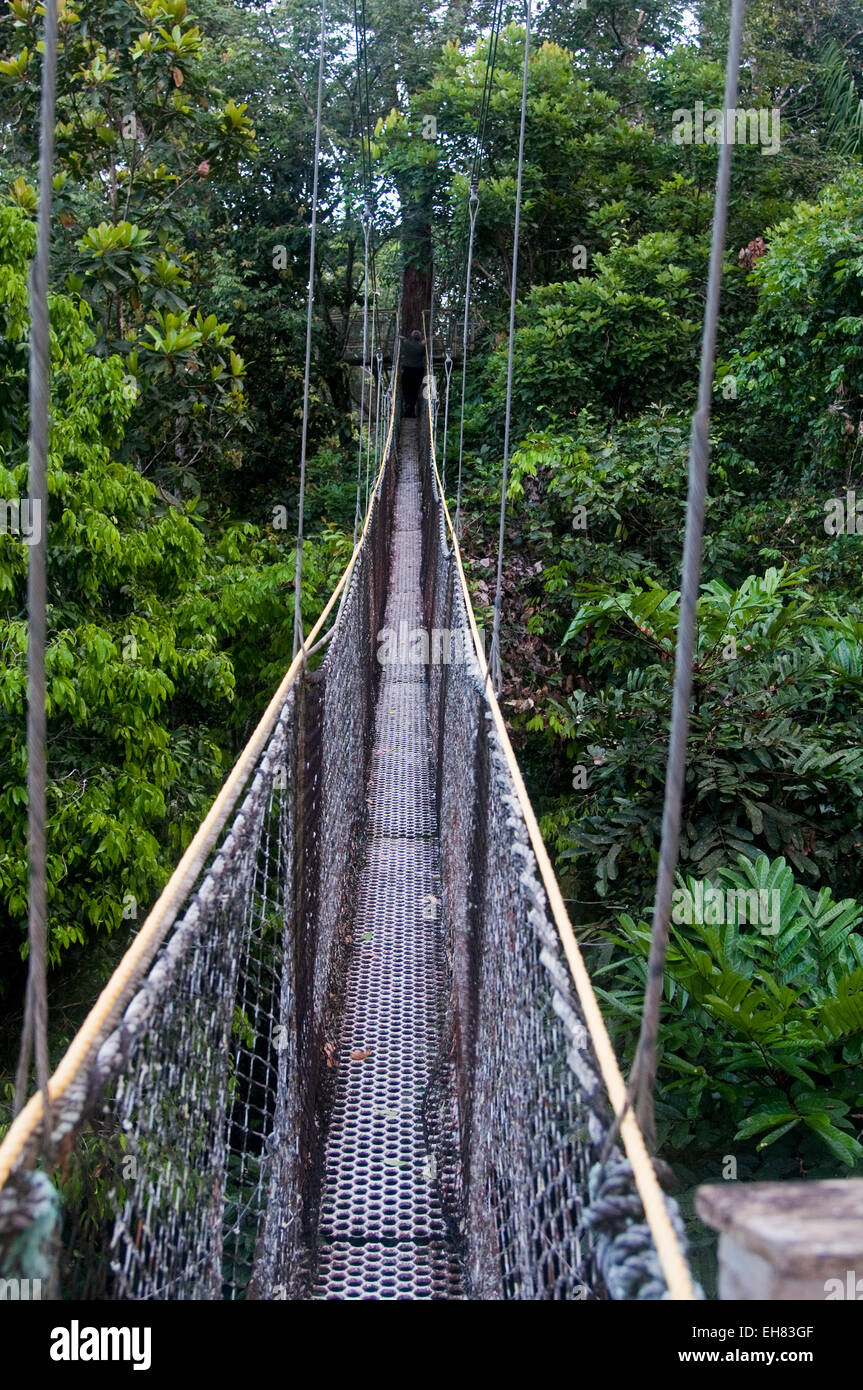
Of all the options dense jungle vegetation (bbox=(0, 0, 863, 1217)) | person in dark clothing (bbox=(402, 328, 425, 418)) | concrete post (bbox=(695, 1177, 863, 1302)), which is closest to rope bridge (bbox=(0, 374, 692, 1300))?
concrete post (bbox=(695, 1177, 863, 1302))

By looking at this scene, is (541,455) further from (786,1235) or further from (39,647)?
(786,1235)

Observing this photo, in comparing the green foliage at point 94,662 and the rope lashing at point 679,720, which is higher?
the green foliage at point 94,662

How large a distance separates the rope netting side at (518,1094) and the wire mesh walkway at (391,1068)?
0.07m

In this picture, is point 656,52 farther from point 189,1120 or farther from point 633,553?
point 189,1120

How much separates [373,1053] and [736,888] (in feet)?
3.08

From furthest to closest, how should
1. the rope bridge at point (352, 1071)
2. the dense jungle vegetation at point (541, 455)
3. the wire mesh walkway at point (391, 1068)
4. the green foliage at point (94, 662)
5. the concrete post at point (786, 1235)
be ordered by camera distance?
the green foliage at point (94, 662) < the dense jungle vegetation at point (541, 455) < the wire mesh walkway at point (391, 1068) < the rope bridge at point (352, 1071) < the concrete post at point (786, 1235)

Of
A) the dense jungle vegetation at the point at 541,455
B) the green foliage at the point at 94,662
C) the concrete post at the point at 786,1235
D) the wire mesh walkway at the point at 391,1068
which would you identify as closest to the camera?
the concrete post at the point at 786,1235

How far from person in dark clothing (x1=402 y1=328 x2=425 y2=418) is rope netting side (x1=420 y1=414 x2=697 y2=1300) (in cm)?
980

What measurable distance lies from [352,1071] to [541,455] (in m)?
4.24

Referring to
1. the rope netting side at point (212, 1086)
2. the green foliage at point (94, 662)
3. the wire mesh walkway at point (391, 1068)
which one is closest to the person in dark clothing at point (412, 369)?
the green foliage at point (94, 662)

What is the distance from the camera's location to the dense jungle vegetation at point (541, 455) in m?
2.79

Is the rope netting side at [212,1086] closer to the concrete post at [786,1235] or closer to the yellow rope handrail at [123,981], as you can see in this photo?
the yellow rope handrail at [123,981]

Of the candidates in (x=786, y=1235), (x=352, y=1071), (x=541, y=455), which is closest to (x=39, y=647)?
(x=786, y=1235)

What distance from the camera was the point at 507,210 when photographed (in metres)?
7.87
